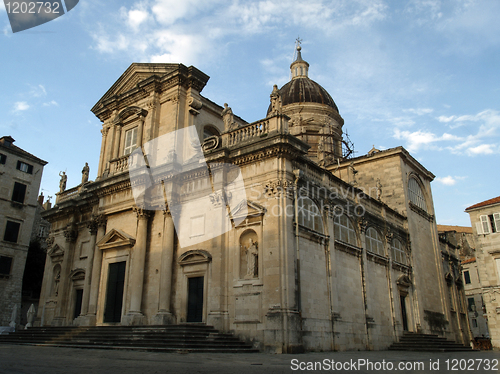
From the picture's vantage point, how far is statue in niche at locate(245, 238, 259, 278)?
635 inches

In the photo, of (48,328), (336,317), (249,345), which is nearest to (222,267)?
(249,345)

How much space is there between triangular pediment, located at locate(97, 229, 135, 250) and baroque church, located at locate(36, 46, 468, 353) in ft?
0.26

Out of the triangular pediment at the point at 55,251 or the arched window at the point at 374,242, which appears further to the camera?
the triangular pediment at the point at 55,251

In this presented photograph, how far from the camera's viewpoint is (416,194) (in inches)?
1171

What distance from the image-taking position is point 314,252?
17406 millimetres

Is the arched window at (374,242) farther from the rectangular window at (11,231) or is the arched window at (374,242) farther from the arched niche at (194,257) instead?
the rectangular window at (11,231)

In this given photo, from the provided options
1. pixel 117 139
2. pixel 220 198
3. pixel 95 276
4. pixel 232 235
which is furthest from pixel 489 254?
pixel 117 139

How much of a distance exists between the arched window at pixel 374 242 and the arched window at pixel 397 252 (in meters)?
1.33

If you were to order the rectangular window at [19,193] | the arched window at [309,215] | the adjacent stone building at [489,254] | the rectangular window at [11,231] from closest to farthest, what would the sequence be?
the arched window at [309,215] → the adjacent stone building at [489,254] → the rectangular window at [11,231] → the rectangular window at [19,193]

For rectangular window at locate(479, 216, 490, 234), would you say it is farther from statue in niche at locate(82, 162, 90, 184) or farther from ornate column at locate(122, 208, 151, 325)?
statue in niche at locate(82, 162, 90, 184)

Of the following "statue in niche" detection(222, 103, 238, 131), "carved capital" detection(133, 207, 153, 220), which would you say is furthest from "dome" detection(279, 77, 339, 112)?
"carved capital" detection(133, 207, 153, 220)

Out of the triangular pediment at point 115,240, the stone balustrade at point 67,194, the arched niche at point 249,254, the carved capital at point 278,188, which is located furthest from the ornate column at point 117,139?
the carved capital at point 278,188

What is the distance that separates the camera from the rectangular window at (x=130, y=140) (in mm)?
23303

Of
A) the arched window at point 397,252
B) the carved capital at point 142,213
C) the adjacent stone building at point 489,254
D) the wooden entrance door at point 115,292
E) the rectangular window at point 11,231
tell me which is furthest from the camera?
the rectangular window at point 11,231
